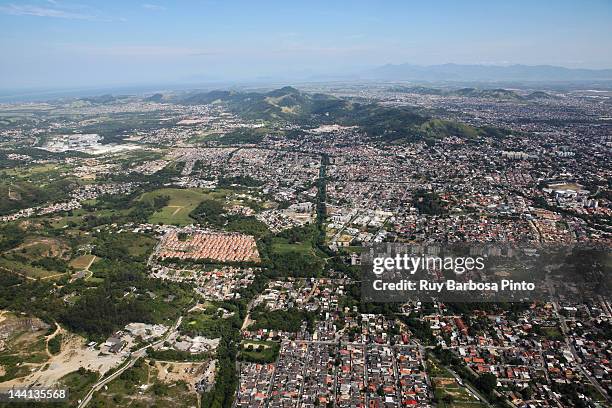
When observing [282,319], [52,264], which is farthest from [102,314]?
[282,319]

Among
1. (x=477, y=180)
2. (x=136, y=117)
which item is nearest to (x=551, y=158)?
(x=477, y=180)

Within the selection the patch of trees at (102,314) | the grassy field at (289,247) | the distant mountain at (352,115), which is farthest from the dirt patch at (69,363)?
the distant mountain at (352,115)

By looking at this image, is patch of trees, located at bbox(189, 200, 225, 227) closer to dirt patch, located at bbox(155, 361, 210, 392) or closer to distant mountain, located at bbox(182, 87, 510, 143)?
dirt patch, located at bbox(155, 361, 210, 392)

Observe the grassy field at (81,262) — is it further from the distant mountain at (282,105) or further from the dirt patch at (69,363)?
the distant mountain at (282,105)

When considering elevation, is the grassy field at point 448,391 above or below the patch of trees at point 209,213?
below

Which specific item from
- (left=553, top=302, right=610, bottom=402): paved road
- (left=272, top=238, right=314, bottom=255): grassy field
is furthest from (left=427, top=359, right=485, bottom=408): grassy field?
(left=272, top=238, right=314, bottom=255): grassy field

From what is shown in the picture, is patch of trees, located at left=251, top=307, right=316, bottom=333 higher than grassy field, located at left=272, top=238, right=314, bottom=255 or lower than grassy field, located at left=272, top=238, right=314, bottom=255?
lower

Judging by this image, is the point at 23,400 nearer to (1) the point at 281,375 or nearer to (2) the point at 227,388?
(2) the point at 227,388

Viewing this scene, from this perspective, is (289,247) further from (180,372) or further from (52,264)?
(52,264)
